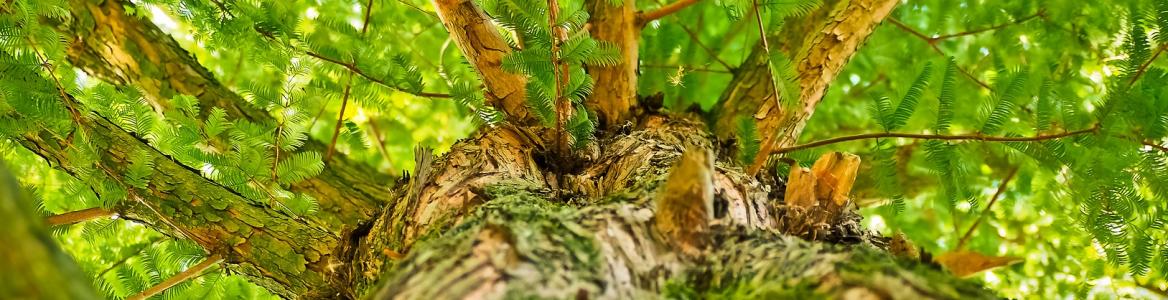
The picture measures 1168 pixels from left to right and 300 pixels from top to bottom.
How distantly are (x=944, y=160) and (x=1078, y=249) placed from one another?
2.08 meters

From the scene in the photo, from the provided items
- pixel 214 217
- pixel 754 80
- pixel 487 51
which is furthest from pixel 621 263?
pixel 754 80

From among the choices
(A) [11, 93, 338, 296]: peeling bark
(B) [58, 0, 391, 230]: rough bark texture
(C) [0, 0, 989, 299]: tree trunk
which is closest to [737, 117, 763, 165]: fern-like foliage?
(C) [0, 0, 989, 299]: tree trunk

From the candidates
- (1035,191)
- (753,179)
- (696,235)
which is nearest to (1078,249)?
(1035,191)

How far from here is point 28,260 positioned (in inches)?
22.3

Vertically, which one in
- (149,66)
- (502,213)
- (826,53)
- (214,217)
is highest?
(149,66)

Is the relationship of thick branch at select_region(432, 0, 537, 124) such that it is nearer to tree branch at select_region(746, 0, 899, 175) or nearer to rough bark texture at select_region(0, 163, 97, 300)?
tree branch at select_region(746, 0, 899, 175)

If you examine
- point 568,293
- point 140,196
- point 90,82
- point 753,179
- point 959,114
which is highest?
point 90,82

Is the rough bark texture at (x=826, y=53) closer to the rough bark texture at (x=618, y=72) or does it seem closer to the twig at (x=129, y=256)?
the rough bark texture at (x=618, y=72)

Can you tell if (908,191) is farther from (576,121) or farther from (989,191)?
(576,121)

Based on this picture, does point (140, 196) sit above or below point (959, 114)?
below

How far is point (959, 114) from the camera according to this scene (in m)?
2.78

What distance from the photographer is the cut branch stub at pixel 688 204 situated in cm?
105

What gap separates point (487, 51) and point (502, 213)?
82 cm

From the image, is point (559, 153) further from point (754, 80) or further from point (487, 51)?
point (754, 80)
